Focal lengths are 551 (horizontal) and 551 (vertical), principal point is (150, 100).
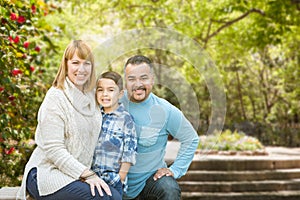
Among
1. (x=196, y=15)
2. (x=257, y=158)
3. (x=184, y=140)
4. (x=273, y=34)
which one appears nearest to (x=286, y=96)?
(x=196, y=15)

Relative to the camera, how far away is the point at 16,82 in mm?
5043

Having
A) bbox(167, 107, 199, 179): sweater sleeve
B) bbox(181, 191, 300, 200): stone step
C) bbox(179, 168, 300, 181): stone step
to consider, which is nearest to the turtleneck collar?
bbox(167, 107, 199, 179): sweater sleeve

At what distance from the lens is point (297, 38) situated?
16.8m

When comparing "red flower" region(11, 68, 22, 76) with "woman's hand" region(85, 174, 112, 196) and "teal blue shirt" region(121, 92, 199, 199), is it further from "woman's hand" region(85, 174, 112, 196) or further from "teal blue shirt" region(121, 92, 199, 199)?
"woman's hand" region(85, 174, 112, 196)

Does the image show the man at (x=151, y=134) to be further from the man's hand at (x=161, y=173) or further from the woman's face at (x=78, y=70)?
the woman's face at (x=78, y=70)

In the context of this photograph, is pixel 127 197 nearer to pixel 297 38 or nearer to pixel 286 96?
pixel 297 38

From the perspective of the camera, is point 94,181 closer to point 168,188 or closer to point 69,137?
point 69,137

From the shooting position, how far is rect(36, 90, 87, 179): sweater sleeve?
272 cm

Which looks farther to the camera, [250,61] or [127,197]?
[250,61]

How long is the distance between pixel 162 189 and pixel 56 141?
2.27 ft

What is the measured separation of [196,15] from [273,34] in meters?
2.77

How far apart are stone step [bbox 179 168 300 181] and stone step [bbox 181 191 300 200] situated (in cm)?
39

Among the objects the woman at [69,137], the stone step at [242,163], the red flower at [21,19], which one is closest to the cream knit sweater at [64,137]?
the woman at [69,137]

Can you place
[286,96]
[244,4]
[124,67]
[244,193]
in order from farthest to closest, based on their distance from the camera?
[286,96], [244,4], [244,193], [124,67]
